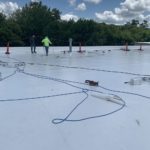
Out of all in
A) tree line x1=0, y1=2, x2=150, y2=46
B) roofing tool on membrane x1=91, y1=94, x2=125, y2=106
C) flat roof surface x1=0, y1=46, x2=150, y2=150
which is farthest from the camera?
tree line x1=0, y1=2, x2=150, y2=46

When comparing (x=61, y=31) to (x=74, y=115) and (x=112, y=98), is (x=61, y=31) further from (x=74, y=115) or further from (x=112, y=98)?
(x=74, y=115)

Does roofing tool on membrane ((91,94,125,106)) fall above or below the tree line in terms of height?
below

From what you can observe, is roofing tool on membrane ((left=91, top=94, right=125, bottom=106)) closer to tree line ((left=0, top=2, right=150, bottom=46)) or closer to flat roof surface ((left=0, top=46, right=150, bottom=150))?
flat roof surface ((left=0, top=46, right=150, bottom=150))

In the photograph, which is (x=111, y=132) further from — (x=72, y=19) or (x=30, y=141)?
(x=72, y=19)

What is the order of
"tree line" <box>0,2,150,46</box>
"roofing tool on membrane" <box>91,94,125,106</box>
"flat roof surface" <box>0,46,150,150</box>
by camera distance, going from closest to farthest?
"flat roof surface" <box>0,46,150,150</box> → "roofing tool on membrane" <box>91,94,125,106</box> → "tree line" <box>0,2,150,46</box>

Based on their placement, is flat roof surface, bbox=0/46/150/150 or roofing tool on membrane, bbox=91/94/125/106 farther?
roofing tool on membrane, bbox=91/94/125/106

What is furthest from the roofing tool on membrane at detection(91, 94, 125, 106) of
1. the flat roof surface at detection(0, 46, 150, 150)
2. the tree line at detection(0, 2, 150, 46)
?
the tree line at detection(0, 2, 150, 46)

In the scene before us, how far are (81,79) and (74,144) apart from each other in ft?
17.0

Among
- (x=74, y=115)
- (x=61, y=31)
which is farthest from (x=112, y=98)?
(x=61, y=31)

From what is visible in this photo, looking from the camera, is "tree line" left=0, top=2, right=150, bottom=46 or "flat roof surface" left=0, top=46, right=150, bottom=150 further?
"tree line" left=0, top=2, right=150, bottom=46

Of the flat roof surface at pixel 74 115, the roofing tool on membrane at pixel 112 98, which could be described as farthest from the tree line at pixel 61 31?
the roofing tool on membrane at pixel 112 98

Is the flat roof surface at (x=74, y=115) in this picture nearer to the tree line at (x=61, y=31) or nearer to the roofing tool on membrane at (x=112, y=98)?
the roofing tool on membrane at (x=112, y=98)

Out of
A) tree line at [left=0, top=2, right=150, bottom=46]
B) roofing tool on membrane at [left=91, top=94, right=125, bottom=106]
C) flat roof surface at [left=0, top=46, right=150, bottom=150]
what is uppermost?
tree line at [left=0, top=2, right=150, bottom=46]

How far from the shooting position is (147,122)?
4.82 meters
